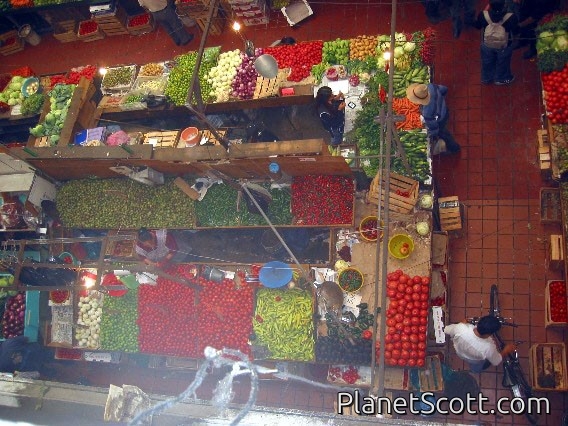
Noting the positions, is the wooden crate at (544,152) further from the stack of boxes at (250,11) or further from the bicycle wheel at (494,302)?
the stack of boxes at (250,11)

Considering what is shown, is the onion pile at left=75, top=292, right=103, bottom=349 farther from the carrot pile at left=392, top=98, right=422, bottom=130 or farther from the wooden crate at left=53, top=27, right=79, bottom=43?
the wooden crate at left=53, top=27, right=79, bottom=43

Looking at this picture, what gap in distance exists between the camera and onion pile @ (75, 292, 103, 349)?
9.33 meters

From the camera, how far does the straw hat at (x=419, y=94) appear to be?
8.00 metres

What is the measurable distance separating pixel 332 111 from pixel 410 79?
4.87 ft

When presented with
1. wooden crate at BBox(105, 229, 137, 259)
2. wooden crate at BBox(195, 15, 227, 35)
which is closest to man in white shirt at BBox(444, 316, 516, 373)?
wooden crate at BBox(105, 229, 137, 259)

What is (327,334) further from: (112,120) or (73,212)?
(112,120)

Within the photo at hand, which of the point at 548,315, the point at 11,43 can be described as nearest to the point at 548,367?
the point at 548,315

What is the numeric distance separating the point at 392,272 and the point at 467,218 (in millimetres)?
1852

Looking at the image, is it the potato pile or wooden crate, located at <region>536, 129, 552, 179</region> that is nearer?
wooden crate, located at <region>536, 129, 552, 179</region>

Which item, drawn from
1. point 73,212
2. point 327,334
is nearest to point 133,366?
point 73,212

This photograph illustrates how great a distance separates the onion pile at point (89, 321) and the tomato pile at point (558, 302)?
7462 mm

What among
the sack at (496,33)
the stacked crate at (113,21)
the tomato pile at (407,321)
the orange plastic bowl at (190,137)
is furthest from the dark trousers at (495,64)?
the stacked crate at (113,21)

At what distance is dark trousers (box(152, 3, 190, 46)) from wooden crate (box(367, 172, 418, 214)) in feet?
21.0

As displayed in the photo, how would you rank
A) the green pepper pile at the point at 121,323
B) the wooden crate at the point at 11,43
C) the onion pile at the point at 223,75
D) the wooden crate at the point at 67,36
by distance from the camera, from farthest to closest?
the wooden crate at the point at 11,43 → the wooden crate at the point at 67,36 → the onion pile at the point at 223,75 → the green pepper pile at the point at 121,323
